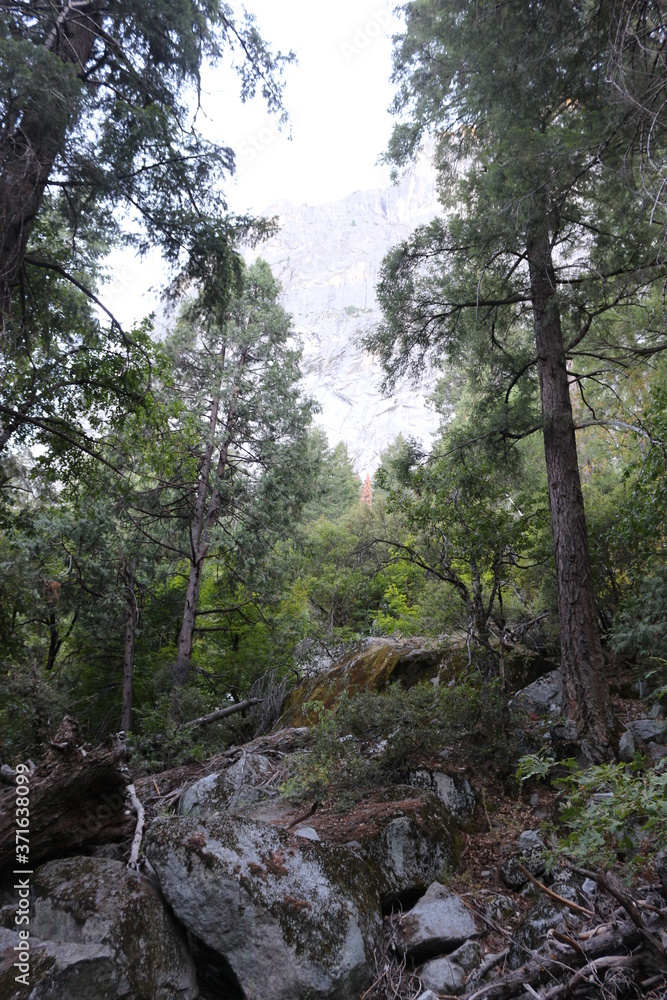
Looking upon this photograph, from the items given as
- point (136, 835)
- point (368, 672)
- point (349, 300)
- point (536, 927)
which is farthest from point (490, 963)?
point (349, 300)

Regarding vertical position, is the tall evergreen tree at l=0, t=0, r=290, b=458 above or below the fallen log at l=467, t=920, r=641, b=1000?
above

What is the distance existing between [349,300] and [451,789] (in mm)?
130288

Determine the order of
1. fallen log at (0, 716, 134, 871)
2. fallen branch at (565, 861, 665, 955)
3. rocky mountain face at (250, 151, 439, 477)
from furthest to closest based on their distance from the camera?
1. rocky mountain face at (250, 151, 439, 477)
2. fallen log at (0, 716, 134, 871)
3. fallen branch at (565, 861, 665, 955)

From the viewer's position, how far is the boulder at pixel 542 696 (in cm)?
650

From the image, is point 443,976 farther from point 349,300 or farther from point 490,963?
point 349,300

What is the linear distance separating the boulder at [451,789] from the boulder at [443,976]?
1716 millimetres

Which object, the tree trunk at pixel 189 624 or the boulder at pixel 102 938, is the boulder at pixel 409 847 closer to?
the boulder at pixel 102 938

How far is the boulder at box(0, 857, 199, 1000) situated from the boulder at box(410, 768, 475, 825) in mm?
2604

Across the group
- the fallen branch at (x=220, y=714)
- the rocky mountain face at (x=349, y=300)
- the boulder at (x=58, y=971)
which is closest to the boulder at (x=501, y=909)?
the boulder at (x=58, y=971)

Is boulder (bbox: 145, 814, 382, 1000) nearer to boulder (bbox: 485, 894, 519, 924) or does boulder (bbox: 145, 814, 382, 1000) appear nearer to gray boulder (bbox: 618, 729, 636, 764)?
boulder (bbox: 485, 894, 519, 924)

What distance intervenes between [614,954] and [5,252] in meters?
5.79

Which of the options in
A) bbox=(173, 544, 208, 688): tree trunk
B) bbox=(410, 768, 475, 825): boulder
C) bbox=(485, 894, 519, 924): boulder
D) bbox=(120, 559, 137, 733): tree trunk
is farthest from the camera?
bbox=(120, 559, 137, 733): tree trunk

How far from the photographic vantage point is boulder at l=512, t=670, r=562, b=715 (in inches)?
256

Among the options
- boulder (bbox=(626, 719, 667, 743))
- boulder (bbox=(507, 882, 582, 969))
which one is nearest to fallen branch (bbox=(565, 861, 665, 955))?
boulder (bbox=(507, 882, 582, 969))
